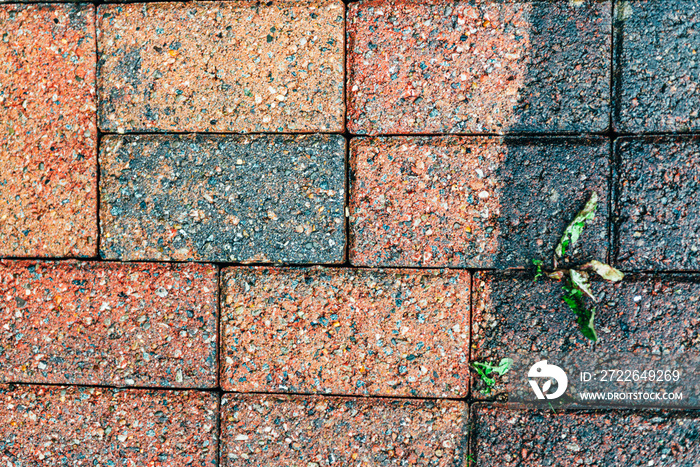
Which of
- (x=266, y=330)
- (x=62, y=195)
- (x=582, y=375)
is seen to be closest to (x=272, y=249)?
(x=266, y=330)

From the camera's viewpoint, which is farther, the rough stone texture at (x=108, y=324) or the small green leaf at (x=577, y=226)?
the rough stone texture at (x=108, y=324)

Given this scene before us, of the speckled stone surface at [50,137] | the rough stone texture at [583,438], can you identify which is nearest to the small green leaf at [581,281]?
the rough stone texture at [583,438]

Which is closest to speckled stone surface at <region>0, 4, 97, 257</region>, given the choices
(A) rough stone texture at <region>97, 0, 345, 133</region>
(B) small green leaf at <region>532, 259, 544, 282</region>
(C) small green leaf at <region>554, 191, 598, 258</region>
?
(A) rough stone texture at <region>97, 0, 345, 133</region>

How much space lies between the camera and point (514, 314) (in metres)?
1.97

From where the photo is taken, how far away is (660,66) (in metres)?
1.92

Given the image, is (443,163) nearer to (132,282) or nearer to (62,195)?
(132,282)

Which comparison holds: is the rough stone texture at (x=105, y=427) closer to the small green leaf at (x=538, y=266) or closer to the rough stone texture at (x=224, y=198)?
the rough stone texture at (x=224, y=198)

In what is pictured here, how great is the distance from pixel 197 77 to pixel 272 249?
858 millimetres

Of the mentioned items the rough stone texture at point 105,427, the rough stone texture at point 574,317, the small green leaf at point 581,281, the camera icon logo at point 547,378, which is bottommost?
the rough stone texture at point 105,427

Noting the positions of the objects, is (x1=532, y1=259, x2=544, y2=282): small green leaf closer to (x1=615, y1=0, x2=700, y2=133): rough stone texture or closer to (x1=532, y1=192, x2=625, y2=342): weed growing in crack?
(x1=532, y1=192, x2=625, y2=342): weed growing in crack

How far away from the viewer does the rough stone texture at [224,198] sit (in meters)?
1.99

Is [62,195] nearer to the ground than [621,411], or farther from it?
farther from it

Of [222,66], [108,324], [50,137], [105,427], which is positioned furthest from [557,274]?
[50,137]

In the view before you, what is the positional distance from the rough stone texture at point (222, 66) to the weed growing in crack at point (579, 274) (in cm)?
111
